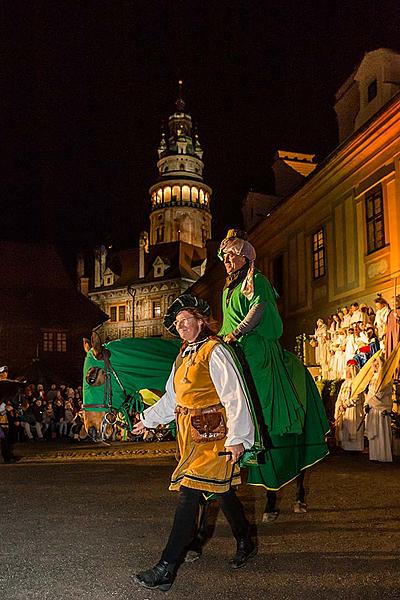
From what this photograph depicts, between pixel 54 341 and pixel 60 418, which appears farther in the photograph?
pixel 54 341

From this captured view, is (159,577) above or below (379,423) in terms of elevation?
below

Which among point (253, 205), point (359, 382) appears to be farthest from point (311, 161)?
point (359, 382)

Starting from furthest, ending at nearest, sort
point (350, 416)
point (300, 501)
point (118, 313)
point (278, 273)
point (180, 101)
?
1. point (180, 101)
2. point (118, 313)
3. point (278, 273)
4. point (350, 416)
5. point (300, 501)

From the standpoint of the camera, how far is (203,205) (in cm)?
8544

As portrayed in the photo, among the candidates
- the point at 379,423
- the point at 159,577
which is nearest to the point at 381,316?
the point at 379,423

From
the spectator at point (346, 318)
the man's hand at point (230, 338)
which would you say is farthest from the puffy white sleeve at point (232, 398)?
the spectator at point (346, 318)

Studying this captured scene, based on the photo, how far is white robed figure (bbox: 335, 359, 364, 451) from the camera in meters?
14.2

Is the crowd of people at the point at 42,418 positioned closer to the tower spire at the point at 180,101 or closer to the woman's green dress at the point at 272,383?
the woman's green dress at the point at 272,383

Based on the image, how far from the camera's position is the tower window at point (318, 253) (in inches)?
875

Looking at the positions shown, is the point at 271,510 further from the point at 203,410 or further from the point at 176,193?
the point at 176,193

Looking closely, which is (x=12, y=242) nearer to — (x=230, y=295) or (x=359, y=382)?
(x=359, y=382)

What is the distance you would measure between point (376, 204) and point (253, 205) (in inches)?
485

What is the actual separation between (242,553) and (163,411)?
3.91 feet

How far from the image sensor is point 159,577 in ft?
14.6
